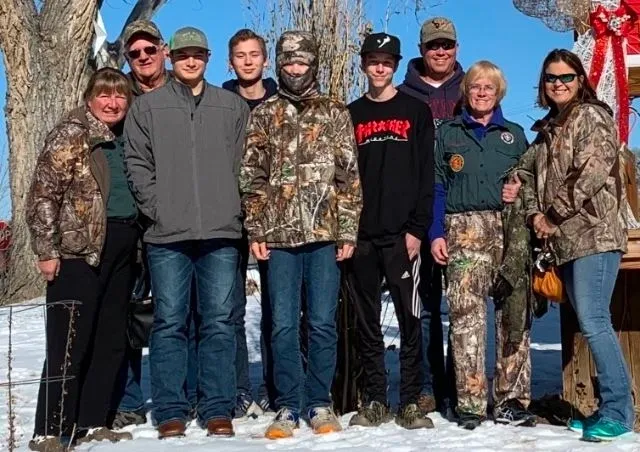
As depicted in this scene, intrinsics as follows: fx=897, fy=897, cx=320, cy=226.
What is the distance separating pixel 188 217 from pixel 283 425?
44.7 inches

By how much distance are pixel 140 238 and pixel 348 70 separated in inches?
90.3

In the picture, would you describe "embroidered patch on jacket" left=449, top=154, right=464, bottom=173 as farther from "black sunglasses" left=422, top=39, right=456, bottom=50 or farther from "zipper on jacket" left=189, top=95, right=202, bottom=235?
"zipper on jacket" left=189, top=95, right=202, bottom=235

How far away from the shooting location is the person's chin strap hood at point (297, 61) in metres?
Result: 4.50

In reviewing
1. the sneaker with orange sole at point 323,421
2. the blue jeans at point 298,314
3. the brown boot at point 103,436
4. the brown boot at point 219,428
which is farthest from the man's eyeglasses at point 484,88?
the brown boot at point 103,436

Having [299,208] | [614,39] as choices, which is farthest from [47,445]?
[614,39]

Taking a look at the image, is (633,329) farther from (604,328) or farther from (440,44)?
(440,44)

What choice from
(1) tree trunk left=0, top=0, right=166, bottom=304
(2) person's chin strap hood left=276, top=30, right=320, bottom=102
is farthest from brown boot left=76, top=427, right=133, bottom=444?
(1) tree trunk left=0, top=0, right=166, bottom=304

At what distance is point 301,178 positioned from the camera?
450 centimetres

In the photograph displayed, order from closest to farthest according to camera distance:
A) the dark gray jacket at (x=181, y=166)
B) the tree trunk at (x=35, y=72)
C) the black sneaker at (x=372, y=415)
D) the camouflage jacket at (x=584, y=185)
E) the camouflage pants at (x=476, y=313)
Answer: the camouflage jacket at (x=584, y=185) < the dark gray jacket at (x=181, y=166) < the camouflage pants at (x=476, y=313) < the black sneaker at (x=372, y=415) < the tree trunk at (x=35, y=72)

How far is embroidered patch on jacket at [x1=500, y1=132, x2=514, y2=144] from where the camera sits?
4.59 meters

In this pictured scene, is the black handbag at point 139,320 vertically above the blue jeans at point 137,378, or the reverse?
the black handbag at point 139,320

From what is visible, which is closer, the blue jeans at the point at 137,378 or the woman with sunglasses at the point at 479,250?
the woman with sunglasses at the point at 479,250

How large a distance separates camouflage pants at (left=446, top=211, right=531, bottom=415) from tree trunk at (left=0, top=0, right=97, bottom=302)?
7.52 metres

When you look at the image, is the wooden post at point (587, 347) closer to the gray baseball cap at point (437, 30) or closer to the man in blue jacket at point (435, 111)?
the man in blue jacket at point (435, 111)
